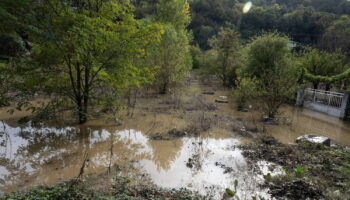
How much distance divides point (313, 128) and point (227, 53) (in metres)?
14.3

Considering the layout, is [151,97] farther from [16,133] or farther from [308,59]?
[308,59]

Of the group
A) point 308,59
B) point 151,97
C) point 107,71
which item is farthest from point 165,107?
point 308,59

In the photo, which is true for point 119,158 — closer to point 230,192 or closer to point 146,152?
point 146,152

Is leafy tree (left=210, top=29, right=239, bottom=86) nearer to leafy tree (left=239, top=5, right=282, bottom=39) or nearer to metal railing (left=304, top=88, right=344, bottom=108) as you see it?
metal railing (left=304, top=88, right=344, bottom=108)

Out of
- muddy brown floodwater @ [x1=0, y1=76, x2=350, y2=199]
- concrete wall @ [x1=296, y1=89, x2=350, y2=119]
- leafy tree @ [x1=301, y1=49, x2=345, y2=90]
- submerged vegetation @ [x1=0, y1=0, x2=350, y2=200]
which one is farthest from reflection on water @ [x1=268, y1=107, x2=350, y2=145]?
leafy tree @ [x1=301, y1=49, x2=345, y2=90]

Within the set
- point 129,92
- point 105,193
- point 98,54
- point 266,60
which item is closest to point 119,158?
point 105,193

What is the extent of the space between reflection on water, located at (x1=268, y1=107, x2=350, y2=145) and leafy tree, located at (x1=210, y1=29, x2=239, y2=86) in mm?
10402

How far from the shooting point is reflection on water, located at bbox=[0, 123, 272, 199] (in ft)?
17.7

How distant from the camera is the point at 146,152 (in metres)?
7.25

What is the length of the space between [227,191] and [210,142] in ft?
11.1

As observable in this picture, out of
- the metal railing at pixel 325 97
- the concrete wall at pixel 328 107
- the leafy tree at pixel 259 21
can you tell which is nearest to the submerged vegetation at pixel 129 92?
the metal railing at pixel 325 97

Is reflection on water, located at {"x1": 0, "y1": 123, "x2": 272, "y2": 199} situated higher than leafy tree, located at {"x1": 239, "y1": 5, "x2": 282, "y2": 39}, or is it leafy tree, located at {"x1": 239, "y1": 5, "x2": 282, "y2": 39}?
leafy tree, located at {"x1": 239, "y1": 5, "x2": 282, "y2": 39}

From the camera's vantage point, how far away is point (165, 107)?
44.3 feet

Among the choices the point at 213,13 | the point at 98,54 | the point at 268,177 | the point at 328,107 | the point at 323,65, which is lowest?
the point at 268,177
